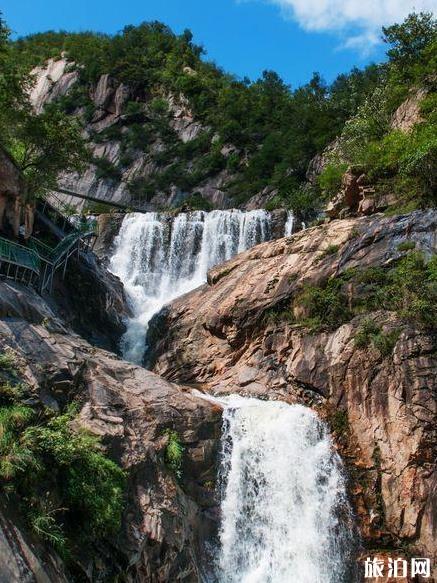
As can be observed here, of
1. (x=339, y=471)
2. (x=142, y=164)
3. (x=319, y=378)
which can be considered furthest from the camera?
(x=142, y=164)

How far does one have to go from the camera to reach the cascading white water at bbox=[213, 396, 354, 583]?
15.4 metres

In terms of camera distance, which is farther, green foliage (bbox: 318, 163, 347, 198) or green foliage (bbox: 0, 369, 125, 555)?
green foliage (bbox: 318, 163, 347, 198)

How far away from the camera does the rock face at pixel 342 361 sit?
16.9 metres

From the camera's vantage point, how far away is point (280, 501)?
16594 mm

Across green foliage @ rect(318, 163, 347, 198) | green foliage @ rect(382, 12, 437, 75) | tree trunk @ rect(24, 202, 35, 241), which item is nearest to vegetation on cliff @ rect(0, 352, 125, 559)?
tree trunk @ rect(24, 202, 35, 241)

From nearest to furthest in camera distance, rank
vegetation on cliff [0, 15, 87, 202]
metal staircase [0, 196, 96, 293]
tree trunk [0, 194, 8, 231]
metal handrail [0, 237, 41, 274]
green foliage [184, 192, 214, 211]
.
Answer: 1. metal handrail [0, 237, 41, 274]
2. metal staircase [0, 196, 96, 293]
3. tree trunk [0, 194, 8, 231]
4. vegetation on cliff [0, 15, 87, 202]
5. green foliage [184, 192, 214, 211]

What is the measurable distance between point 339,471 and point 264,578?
4.11 m

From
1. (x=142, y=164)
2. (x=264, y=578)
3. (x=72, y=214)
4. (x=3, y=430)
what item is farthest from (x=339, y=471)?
(x=142, y=164)

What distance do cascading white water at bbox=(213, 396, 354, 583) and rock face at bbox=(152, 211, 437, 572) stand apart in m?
0.83

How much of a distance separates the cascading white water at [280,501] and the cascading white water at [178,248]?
51.3 ft

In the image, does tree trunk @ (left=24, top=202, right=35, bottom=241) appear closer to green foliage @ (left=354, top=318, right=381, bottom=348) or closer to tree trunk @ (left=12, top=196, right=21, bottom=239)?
Result: tree trunk @ (left=12, top=196, right=21, bottom=239)

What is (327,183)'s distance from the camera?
3222cm

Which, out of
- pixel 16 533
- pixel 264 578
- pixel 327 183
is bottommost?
pixel 264 578

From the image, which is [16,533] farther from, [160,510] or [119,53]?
[119,53]
